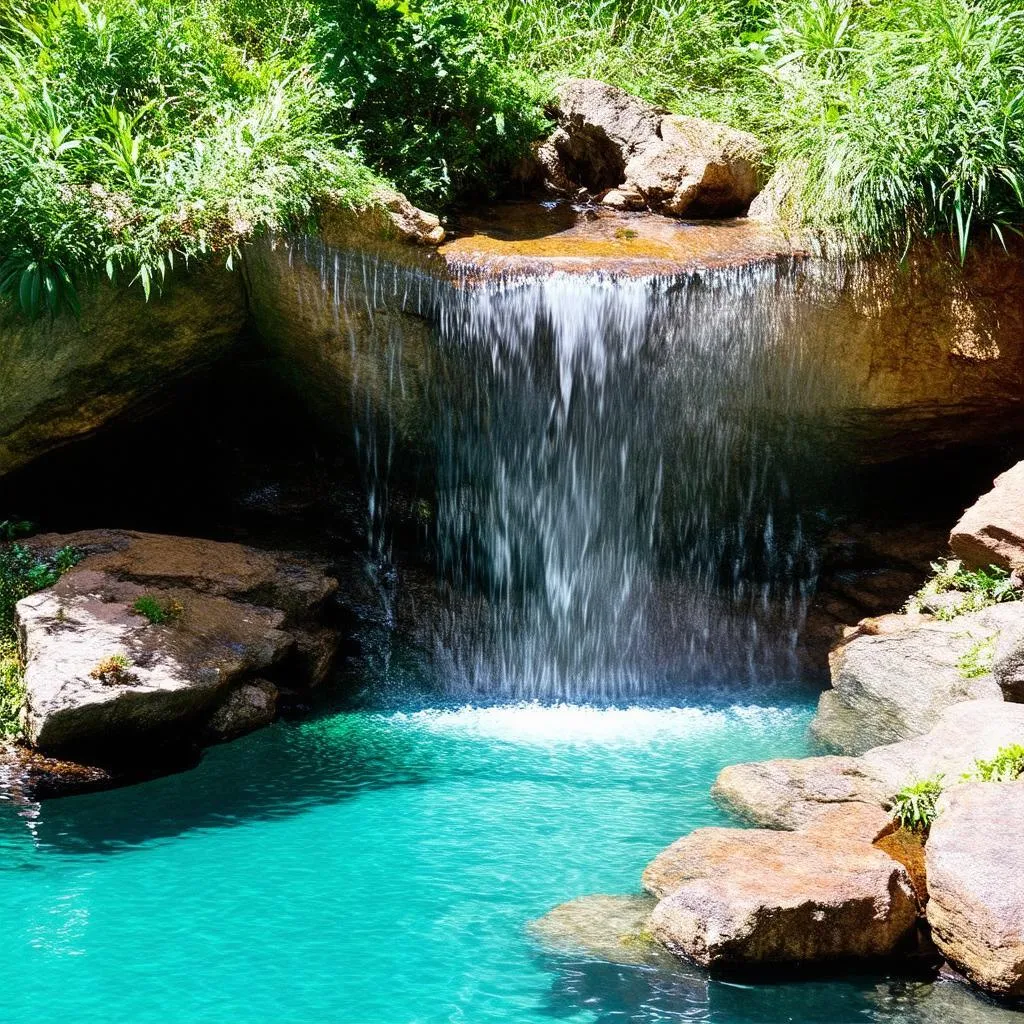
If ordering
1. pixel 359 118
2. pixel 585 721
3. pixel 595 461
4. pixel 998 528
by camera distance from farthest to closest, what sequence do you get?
pixel 359 118 → pixel 595 461 → pixel 585 721 → pixel 998 528

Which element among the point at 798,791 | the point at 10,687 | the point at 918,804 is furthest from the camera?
the point at 10,687

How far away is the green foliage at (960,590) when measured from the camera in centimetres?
652

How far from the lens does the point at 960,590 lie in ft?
23.0

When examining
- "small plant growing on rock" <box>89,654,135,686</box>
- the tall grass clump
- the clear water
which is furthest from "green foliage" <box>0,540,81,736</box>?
the tall grass clump

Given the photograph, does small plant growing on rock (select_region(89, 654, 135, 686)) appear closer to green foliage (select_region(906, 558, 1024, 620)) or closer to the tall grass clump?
the tall grass clump

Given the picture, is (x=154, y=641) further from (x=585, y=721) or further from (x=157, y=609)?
(x=585, y=721)

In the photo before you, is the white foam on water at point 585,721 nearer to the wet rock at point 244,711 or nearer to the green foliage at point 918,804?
the wet rock at point 244,711

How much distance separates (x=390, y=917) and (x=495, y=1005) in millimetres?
729

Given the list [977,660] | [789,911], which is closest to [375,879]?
[789,911]

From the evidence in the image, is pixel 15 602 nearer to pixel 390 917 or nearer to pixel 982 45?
pixel 390 917

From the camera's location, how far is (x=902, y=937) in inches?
163

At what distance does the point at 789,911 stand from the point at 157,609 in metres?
3.74

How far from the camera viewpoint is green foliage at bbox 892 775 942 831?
188 inches

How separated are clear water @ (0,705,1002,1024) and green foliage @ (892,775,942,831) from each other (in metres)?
0.88
